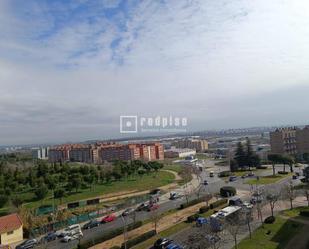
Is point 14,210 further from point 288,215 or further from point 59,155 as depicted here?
point 59,155

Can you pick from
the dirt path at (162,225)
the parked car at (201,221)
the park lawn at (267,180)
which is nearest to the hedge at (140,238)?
the dirt path at (162,225)

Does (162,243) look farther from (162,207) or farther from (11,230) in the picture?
(162,207)

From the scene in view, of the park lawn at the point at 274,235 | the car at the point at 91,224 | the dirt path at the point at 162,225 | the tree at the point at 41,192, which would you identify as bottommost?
the car at the point at 91,224

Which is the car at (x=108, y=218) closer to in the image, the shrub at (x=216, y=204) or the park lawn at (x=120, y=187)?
the shrub at (x=216, y=204)

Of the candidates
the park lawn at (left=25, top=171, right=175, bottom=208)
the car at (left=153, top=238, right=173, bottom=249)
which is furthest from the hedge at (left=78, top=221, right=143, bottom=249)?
the park lawn at (left=25, top=171, right=175, bottom=208)

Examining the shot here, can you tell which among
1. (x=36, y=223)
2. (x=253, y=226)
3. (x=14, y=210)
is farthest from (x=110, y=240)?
(x=14, y=210)

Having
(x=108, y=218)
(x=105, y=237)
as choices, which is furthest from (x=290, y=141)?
(x=105, y=237)

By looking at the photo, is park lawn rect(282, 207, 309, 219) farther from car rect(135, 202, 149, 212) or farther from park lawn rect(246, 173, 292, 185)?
Answer: park lawn rect(246, 173, 292, 185)
